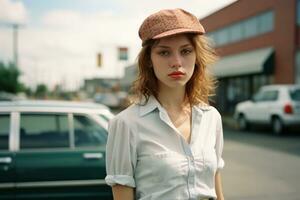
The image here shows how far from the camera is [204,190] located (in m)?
1.93

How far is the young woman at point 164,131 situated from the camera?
1.85 meters

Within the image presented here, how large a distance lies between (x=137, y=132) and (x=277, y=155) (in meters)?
9.22

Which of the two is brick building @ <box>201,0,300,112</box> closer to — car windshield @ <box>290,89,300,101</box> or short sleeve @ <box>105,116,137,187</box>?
car windshield @ <box>290,89,300,101</box>

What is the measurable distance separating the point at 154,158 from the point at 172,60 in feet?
1.36

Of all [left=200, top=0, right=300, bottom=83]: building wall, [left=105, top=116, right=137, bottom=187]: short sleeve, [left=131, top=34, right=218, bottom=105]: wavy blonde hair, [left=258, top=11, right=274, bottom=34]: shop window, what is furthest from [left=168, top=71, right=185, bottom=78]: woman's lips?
[left=258, top=11, right=274, bottom=34]: shop window

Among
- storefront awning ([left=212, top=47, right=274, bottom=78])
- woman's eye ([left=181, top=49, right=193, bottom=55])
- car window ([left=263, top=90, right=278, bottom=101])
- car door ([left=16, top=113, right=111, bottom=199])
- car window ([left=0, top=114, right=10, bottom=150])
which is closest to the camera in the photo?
woman's eye ([left=181, top=49, right=193, bottom=55])

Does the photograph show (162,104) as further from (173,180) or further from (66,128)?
(66,128)

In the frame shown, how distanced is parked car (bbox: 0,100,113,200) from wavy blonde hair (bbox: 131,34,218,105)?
Result: 278 cm

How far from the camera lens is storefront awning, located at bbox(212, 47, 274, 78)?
23938 millimetres

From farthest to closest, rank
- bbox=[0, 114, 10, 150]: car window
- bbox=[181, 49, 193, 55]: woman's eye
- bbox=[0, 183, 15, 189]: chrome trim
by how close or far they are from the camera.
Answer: bbox=[0, 114, 10, 150]: car window, bbox=[0, 183, 15, 189]: chrome trim, bbox=[181, 49, 193, 55]: woman's eye

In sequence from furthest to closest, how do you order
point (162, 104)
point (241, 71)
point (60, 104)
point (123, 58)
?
point (123, 58) → point (241, 71) → point (60, 104) → point (162, 104)

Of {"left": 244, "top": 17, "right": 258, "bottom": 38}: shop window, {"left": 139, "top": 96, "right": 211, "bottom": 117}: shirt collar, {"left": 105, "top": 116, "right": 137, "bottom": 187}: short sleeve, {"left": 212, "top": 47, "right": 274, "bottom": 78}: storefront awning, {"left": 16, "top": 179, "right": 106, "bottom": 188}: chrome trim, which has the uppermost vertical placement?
{"left": 244, "top": 17, "right": 258, "bottom": 38}: shop window

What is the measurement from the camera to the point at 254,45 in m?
26.5

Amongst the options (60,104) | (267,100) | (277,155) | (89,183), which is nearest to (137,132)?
(89,183)
